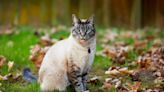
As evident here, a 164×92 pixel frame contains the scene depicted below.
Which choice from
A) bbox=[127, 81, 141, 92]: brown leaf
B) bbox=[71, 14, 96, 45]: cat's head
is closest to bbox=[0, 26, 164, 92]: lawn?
bbox=[127, 81, 141, 92]: brown leaf

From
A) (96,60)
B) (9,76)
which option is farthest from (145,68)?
(9,76)

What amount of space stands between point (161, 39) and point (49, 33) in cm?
207

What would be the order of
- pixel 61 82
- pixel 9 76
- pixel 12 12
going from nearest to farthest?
pixel 61 82
pixel 9 76
pixel 12 12

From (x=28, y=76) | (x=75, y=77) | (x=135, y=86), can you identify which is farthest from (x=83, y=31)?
(x=28, y=76)

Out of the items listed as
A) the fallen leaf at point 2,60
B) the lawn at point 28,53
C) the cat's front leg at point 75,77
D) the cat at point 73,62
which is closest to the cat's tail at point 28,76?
the lawn at point 28,53

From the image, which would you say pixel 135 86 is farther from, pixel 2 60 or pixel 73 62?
pixel 2 60

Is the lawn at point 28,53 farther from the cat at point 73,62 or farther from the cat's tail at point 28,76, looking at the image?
the cat at point 73,62

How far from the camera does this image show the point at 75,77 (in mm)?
5746

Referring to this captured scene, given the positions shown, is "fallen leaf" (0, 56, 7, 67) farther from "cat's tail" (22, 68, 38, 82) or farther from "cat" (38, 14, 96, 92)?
"cat" (38, 14, 96, 92)

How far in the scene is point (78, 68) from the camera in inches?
227

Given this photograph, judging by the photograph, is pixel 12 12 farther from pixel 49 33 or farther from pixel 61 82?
pixel 61 82

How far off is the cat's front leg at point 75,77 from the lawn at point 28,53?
0.81 ft

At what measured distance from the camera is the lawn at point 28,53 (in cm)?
611

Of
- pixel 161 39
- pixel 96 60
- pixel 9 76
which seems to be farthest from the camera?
pixel 161 39
